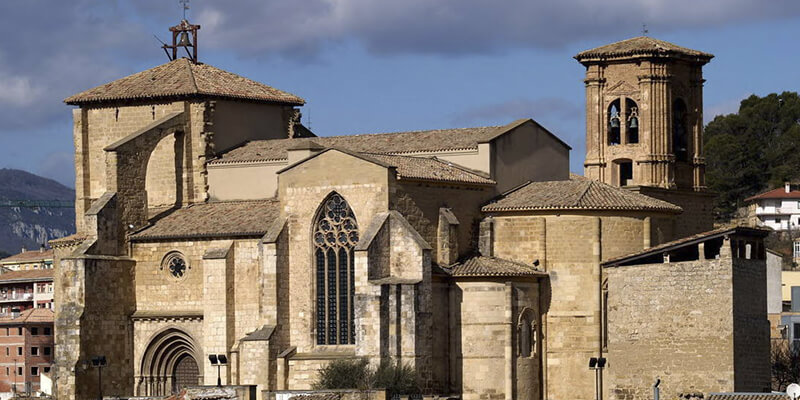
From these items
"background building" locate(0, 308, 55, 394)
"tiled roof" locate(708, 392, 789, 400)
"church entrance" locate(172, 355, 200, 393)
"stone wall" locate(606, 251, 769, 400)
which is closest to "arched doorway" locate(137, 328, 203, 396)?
"church entrance" locate(172, 355, 200, 393)

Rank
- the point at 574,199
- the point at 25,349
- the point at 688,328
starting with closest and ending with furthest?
the point at 688,328
the point at 574,199
the point at 25,349

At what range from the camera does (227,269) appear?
2448 inches

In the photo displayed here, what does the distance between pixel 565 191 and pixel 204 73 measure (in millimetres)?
15076

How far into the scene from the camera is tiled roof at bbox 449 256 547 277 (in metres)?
58.7

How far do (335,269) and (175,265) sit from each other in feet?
21.7

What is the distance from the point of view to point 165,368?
64.5m

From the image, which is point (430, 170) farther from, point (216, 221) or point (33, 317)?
point (33, 317)

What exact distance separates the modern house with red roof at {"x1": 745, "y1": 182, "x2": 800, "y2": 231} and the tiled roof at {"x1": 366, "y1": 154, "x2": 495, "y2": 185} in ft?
172

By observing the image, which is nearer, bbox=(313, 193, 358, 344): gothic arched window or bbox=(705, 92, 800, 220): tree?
bbox=(313, 193, 358, 344): gothic arched window

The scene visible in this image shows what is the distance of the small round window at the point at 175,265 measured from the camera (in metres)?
64.2

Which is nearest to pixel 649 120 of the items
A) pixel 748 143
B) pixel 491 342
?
pixel 491 342

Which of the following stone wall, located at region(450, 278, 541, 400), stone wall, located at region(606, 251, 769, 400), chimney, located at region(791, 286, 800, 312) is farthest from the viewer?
chimney, located at region(791, 286, 800, 312)

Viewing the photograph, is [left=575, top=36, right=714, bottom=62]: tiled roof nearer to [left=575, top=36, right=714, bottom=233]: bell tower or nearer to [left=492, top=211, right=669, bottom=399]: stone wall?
[left=575, top=36, right=714, bottom=233]: bell tower

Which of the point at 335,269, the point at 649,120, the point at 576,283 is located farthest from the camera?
the point at 649,120
